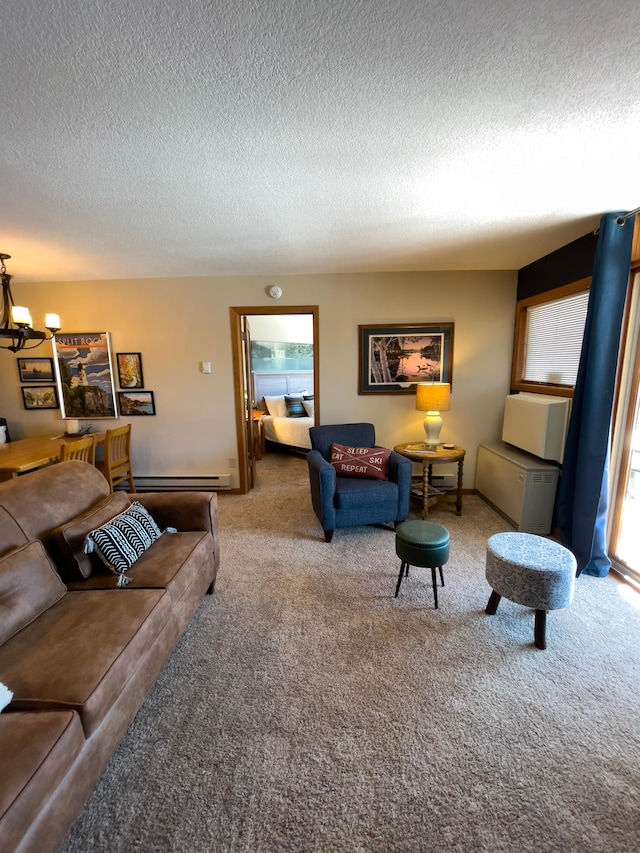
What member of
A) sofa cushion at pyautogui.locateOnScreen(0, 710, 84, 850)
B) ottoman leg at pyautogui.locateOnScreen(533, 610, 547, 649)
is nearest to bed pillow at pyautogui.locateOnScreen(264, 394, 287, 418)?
ottoman leg at pyautogui.locateOnScreen(533, 610, 547, 649)

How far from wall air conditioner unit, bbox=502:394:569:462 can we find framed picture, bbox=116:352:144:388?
3.96 metres

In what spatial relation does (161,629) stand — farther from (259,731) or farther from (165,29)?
(165,29)

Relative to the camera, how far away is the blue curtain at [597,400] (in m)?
2.18

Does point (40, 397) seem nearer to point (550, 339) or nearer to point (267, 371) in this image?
point (267, 371)

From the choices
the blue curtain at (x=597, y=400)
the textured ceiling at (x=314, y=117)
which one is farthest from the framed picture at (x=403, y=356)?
the blue curtain at (x=597, y=400)

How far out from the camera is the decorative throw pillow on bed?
1.67 meters

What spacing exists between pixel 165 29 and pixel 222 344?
2862 millimetres

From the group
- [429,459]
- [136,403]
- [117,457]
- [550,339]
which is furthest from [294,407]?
[550,339]

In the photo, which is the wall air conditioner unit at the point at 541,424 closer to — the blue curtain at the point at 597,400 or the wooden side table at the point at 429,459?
the blue curtain at the point at 597,400

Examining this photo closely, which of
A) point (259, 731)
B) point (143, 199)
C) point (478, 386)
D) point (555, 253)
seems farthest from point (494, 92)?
point (478, 386)

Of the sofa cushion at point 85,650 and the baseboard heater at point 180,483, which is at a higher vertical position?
the sofa cushion at point 85,650

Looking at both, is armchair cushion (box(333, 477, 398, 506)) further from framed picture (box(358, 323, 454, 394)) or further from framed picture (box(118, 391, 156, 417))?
framed picture (box(118, 391, 156, 417))

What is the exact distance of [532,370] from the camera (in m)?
3.39

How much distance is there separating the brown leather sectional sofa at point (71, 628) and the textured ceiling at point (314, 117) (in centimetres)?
162
